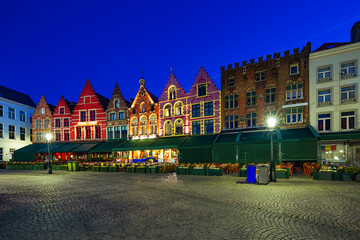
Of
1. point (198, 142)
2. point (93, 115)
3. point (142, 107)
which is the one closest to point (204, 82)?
point (198, 142)

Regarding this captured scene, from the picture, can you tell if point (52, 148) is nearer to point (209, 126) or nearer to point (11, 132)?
point (11, 132)

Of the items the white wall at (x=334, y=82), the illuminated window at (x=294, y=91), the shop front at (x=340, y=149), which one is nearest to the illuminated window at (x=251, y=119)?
the illuminated window at (x=294, y=91)

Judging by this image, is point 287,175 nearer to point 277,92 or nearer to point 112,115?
point 277,92

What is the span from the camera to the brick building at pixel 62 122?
34625 mm

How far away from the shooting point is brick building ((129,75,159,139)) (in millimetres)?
29250

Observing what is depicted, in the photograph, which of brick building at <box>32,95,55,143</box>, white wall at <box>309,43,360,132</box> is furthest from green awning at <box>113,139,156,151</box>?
white wall at <box>309,43,360,132</box>

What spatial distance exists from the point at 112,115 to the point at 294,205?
29.5 meters

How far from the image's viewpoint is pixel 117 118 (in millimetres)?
31609

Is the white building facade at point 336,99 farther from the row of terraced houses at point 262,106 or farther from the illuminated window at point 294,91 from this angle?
the illuminated window at point 294,91

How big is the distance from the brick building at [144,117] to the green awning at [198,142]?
6.02 m

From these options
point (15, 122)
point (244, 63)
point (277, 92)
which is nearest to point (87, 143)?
point (15, 122)

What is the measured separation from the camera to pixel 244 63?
24250 mm

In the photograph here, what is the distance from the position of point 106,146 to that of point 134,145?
5404mm

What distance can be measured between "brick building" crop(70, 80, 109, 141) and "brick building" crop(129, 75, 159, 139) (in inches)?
221
